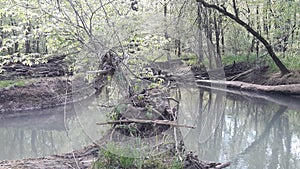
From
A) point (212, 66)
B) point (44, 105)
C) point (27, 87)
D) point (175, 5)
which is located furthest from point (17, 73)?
point (212, 66)

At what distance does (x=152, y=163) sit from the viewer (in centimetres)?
348

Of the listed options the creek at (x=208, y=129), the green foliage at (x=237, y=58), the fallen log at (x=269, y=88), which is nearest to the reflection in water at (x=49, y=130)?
the creek at (x=208, y=129)

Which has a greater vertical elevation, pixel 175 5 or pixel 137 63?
pixel 175 5

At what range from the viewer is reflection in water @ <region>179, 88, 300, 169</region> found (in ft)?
15.0

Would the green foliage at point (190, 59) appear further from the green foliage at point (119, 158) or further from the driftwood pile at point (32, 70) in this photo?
the driftwood pile at point (32, 70)

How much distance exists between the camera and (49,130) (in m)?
8.41

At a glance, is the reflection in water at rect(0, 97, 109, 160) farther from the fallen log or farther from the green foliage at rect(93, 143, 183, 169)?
the fallen log

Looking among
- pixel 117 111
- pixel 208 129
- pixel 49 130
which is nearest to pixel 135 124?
pixel 117 111

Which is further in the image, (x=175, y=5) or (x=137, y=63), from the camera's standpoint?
(x=175, y=5)

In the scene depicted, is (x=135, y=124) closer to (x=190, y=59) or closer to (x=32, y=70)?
(x=190, y=59)

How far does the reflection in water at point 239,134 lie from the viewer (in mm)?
4586

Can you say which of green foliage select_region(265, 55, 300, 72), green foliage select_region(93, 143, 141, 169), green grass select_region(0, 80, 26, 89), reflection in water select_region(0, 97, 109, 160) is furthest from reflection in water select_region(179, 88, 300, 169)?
green grass select_region(0, 80, 26, 89)

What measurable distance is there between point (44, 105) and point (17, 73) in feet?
5.04

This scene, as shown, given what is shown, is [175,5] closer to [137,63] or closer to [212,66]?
[212,66]
